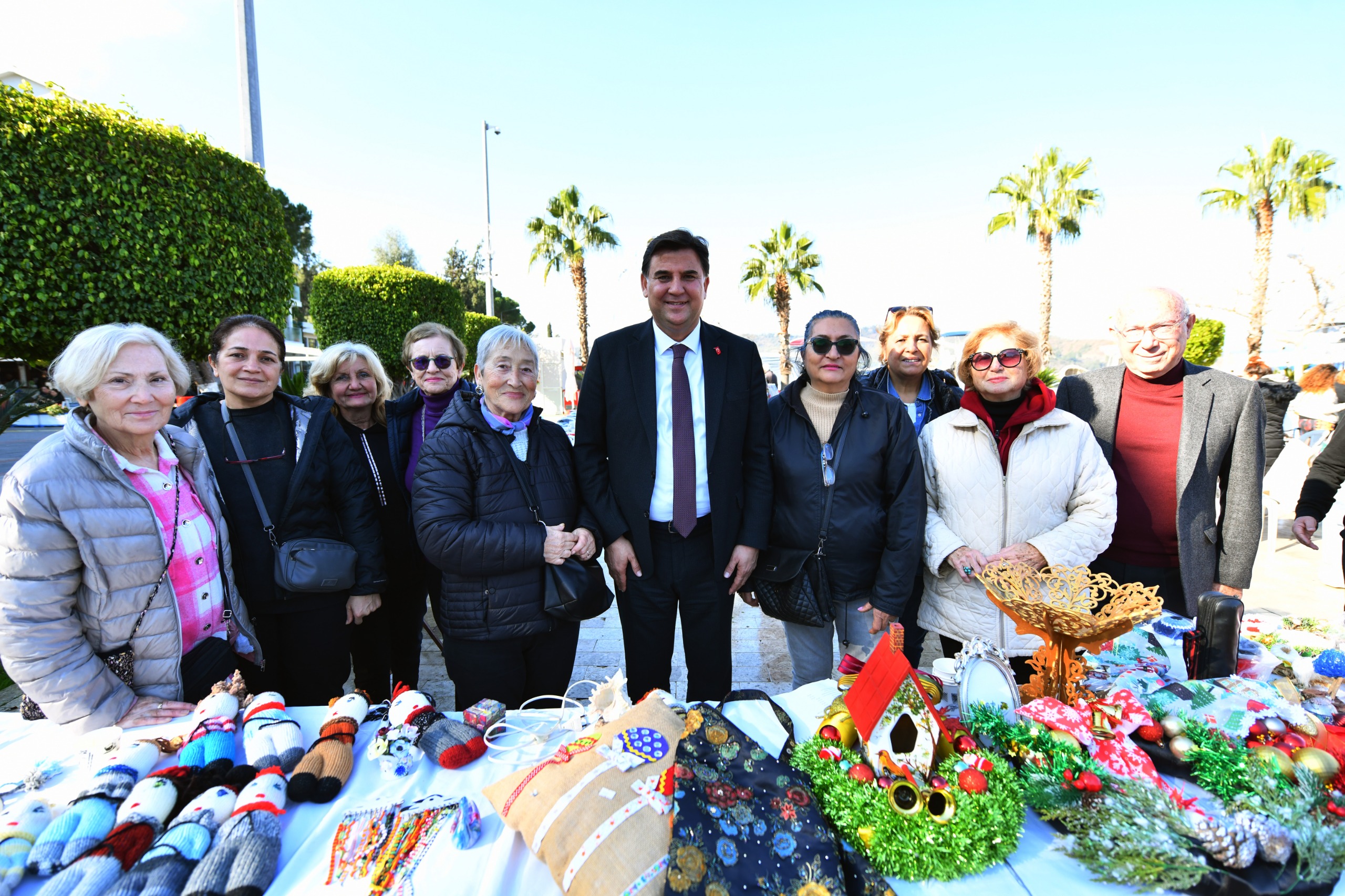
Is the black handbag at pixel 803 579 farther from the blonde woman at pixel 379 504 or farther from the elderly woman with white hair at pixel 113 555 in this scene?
the elderly woman with white hair at pixel 113 555

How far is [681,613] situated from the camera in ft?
Answer: 9.19

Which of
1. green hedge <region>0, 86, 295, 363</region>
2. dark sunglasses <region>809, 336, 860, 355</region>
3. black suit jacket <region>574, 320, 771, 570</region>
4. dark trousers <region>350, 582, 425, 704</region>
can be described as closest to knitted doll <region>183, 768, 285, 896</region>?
black suit jacket <region>574, 320, 771, 570</region>

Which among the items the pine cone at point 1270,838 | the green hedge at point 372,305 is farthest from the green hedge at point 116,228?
the green hedge at point 372,305

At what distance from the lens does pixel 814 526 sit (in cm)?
264

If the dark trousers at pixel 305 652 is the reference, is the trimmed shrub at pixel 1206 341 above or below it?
above

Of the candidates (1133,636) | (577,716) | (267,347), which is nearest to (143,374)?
(267,347)

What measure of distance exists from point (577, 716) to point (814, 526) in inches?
54.5

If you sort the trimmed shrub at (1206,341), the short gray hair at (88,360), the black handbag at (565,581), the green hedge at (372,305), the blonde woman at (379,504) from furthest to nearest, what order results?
the trimmed shrub at (1206,341) < the green hedge at (372,305) < the blonde woman at (379,504) < the black handbag at (565,581) < the short gray hair at (88,360)

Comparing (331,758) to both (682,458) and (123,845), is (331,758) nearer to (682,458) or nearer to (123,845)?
(123,845)

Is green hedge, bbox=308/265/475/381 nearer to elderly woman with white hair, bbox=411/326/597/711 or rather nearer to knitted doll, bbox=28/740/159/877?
elderly woman with white hair, bbox=411/326/597/711

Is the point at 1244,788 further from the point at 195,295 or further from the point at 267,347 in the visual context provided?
the point at 195,295

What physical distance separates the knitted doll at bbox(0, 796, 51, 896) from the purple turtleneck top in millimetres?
1951

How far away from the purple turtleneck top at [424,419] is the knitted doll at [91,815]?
179 cm

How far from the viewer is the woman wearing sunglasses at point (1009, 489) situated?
243 cm
